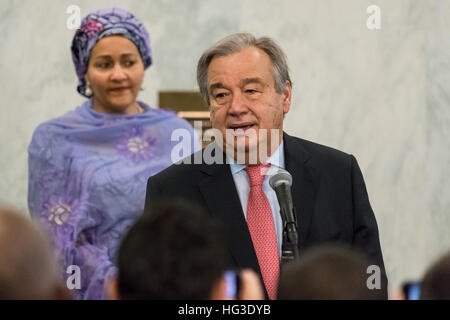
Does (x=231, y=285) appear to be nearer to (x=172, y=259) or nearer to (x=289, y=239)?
(x=172, y=259)

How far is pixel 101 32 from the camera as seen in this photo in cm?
405

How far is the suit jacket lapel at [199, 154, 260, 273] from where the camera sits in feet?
8.53

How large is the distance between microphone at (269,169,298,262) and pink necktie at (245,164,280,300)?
33 cm

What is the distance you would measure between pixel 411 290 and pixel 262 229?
1214 mm

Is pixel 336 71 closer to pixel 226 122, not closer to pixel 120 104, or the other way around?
pixel 120 104

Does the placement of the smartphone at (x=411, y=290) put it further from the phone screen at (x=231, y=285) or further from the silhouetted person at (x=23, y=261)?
the silhouetted person at (x=23, y=261)

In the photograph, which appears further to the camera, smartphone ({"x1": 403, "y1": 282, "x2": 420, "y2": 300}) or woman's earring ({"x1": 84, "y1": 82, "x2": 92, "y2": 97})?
woman's earring ({"x1": 84, "y1": 82, "x2": 92, "y2": 97})

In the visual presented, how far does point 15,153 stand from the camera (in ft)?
16.9

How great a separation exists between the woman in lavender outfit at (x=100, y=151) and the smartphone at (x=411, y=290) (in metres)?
2.32

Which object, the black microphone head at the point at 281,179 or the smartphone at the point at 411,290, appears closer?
the smartphone at the point at 411,290

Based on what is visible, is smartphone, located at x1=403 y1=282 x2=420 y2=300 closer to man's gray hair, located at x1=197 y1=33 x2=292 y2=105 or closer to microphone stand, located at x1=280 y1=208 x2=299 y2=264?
microphone stand, located at x1=280 y1=208 x2=299 y2=264

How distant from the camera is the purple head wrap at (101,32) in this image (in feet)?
13.3

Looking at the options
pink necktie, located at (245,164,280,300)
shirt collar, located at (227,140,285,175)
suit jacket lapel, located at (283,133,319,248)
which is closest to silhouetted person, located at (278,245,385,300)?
pink necktie, located at (245,164,280,300)

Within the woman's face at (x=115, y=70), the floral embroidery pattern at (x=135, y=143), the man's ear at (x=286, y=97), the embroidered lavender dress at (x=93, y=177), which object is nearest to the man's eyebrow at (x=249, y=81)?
the man's ear at (x=286, y=97)
